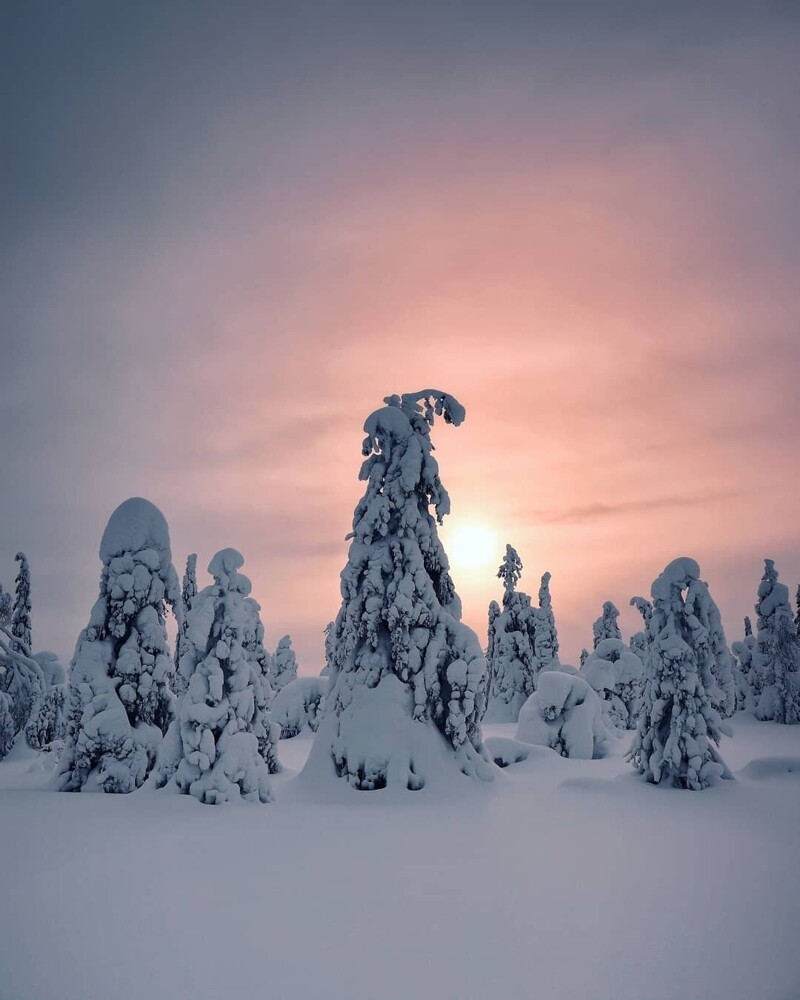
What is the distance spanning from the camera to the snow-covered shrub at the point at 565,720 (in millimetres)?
29922

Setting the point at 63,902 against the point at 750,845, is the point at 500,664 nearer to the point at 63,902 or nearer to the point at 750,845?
the point at 750,845

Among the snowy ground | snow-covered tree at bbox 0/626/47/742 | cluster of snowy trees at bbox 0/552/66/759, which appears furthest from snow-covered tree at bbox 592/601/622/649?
snow-covered tree at bbox 0/626/47/742

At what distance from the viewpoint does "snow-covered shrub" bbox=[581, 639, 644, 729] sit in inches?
1724

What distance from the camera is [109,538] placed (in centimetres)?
2211

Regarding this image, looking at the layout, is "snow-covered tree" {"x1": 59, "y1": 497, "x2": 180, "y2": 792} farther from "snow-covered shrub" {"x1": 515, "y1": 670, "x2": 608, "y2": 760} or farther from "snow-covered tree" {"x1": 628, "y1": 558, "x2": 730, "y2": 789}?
"snow-covered shrub" {"x1": 515, "y1": 670, "x2": 608, "y2": 760}

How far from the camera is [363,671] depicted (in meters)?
21.3

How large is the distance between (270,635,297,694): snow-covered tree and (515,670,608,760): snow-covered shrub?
2933cm

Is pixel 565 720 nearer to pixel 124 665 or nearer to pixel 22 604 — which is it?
pixel 124 665

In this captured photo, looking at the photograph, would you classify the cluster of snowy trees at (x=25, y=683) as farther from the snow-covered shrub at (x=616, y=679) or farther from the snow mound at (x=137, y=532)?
the snow-covered shrub at (x=616, y=679)

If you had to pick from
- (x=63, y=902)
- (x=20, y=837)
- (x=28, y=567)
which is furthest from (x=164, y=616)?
(x=28, y=567)

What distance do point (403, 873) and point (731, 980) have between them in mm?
5146

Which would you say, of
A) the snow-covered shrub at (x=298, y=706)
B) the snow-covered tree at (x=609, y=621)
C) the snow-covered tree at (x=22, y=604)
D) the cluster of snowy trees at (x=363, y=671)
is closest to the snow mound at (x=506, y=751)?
the cluster of snowy trees at (x=363, y=671)

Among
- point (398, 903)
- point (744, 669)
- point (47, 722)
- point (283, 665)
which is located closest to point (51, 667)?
point (47, 722)

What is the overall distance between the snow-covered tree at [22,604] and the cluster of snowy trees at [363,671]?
73.2 feet
